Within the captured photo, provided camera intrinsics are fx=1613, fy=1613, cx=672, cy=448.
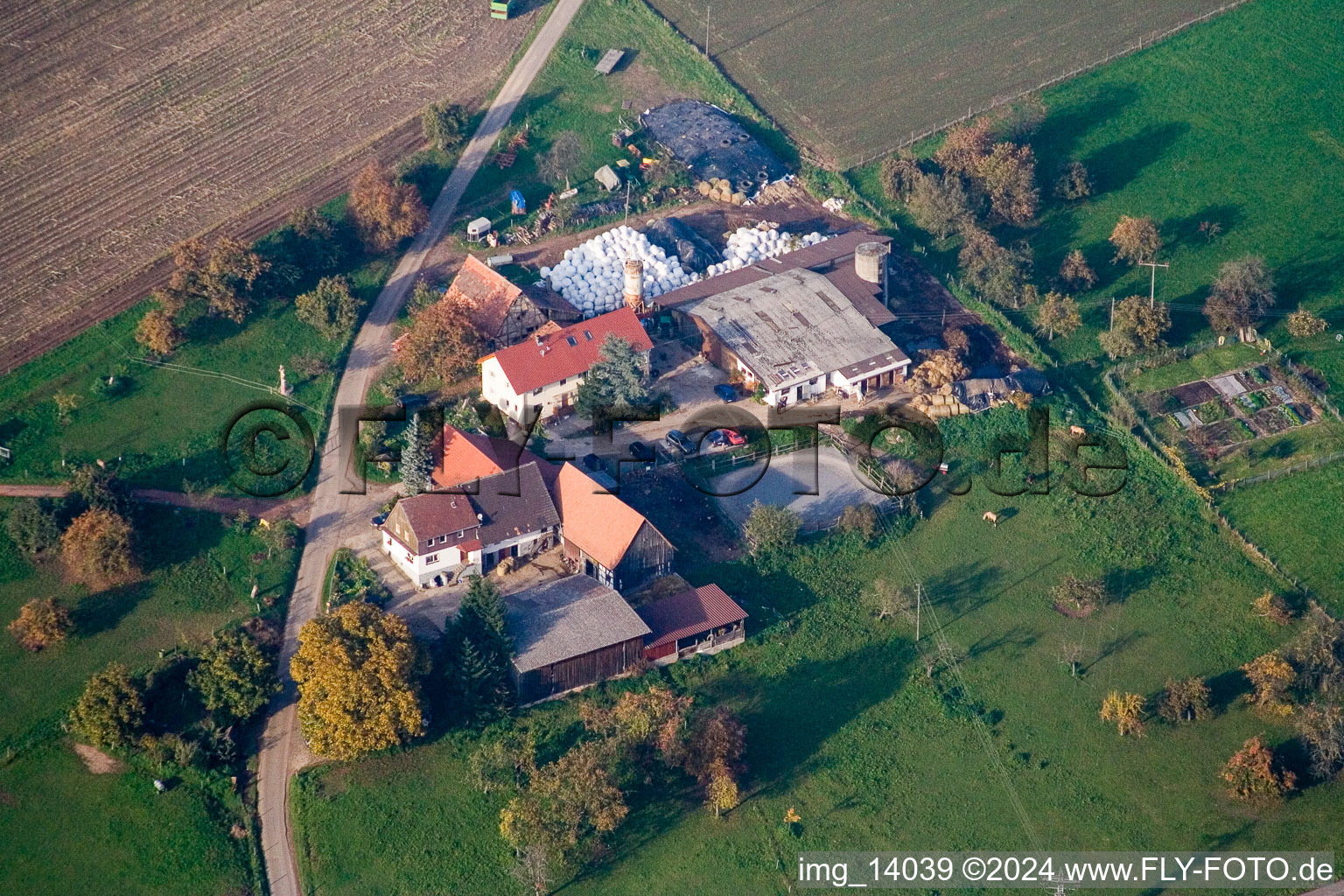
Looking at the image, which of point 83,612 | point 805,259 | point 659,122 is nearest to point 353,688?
point 83,612

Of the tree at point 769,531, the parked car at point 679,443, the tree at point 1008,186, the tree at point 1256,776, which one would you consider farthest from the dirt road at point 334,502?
the tree at point 1256,776

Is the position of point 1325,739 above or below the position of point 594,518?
below

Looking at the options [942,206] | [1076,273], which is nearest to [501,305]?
[942,206]

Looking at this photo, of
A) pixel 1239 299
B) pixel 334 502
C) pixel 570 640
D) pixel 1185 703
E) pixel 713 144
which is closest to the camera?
pixel 570 640

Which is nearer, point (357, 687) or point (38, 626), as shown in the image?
point (357, 687)

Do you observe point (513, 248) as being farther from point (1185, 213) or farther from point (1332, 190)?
point (1332, 190)

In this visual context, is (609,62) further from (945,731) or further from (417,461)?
(945,731)

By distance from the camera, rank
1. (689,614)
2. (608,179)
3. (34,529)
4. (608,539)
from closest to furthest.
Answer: (689,614) < (34,529) < (608,539) < (608,179)
